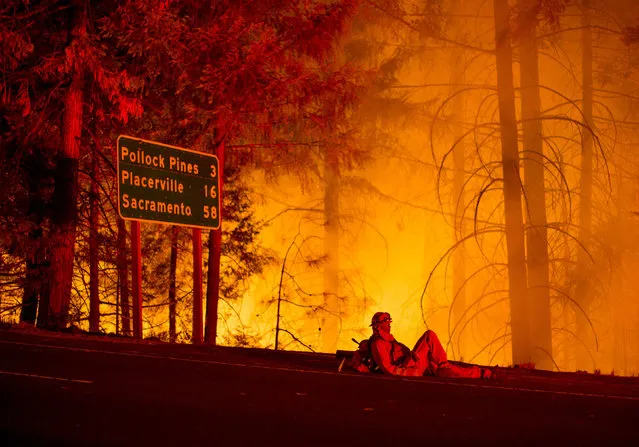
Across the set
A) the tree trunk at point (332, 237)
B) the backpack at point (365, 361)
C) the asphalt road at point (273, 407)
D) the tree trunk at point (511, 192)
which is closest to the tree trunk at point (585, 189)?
the tree trunk at point (511, 192)

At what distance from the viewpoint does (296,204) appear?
120 feet

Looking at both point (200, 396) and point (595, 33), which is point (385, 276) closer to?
point (595, 33)

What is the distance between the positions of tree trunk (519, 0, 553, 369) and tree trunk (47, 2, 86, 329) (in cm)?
1479

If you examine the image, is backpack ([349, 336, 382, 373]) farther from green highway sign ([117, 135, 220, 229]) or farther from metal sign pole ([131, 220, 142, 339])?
metal sign pole ([131, 220, 142, 339])

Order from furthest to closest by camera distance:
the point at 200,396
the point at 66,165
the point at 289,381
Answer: the point at 66,165
the point at 289,381
the point at 200,396

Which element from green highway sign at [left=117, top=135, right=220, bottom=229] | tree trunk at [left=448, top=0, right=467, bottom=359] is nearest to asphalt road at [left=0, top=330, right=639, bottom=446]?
green highway sign at [left=117, top=135, right=220, bottom=229]

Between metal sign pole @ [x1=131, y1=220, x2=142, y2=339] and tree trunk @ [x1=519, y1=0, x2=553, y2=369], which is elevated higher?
tree trunk @ [x1=519, y1=0, x2=553, y2=369]

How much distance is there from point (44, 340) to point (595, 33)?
24.7m

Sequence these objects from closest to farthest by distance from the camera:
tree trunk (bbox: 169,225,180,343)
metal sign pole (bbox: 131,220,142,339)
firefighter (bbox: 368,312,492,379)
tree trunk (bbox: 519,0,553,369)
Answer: firefighter (bbox: 368,312,492,379), metal sign pole (bbox: 131,220,142,339), tree trunk (bbox: 169,225,180,343), tree trunk (bbox: 519,0,553,369)

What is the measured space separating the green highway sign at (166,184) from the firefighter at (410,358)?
18.3 feet

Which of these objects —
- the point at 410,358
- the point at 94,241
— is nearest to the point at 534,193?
the point at 94,241

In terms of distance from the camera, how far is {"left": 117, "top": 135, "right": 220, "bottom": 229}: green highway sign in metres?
15.5

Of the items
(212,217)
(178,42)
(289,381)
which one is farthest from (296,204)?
(289,381)

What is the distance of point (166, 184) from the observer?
53.4ft
